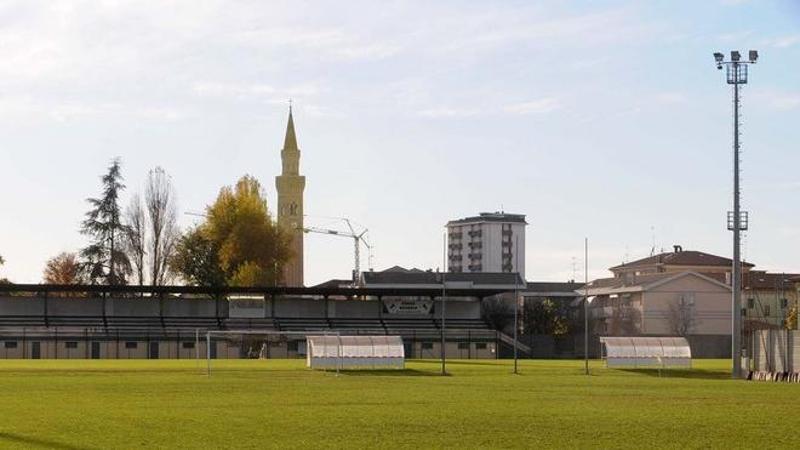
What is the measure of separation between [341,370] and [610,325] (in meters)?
91.0

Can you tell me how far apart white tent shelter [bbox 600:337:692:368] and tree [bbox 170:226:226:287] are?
6427 cm

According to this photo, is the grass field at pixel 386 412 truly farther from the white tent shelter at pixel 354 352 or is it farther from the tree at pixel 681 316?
the tree at pixel 681 316

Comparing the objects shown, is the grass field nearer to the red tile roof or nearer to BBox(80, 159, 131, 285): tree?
BBox(80, 159, 131, 285): tree

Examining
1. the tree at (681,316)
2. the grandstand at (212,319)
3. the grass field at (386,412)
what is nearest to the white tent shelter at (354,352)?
the grass field at (386,412)

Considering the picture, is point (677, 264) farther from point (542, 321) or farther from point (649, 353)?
point (649, 353)

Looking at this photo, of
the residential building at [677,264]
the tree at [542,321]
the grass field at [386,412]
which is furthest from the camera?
the residential building at [677,264]

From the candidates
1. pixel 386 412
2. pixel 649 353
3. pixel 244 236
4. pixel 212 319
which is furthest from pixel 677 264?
pixel 386 412

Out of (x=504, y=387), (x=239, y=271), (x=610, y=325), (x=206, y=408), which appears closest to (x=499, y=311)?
(x=610, y=325)

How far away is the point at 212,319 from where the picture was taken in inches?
4520

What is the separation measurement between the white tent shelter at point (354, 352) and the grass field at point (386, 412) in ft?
33.8

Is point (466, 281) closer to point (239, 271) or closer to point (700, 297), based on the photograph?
point (700, 297)

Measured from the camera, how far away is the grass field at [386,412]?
89.9 feet

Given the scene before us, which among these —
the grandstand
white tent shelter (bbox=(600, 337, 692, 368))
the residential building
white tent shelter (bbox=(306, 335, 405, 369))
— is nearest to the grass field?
white tent shelter (bbox=(306, 335, 405, 369))

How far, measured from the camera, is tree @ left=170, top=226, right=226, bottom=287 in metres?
135
